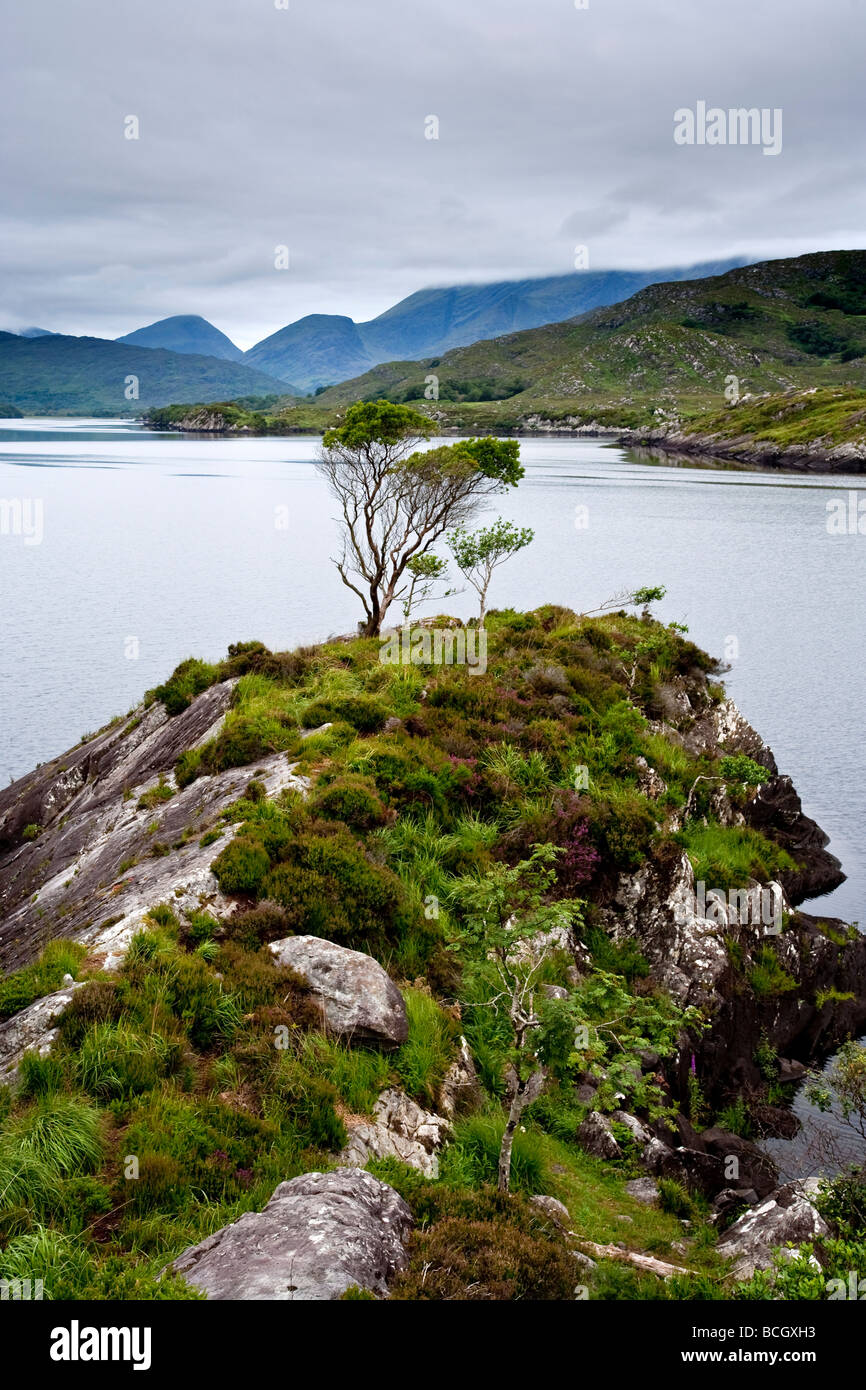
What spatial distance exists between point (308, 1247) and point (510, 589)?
64967 millimetres

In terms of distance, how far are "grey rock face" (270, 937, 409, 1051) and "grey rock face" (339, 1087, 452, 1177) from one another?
0.87 m

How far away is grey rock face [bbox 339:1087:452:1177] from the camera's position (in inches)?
427

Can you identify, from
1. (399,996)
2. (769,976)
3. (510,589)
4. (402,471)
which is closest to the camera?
(399,996)

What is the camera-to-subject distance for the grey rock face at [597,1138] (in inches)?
551

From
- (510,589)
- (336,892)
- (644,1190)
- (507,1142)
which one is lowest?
(644,1190)

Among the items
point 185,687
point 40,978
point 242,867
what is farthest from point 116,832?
point 40,978

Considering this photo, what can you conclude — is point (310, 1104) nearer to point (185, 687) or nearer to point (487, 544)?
point (185, 687)

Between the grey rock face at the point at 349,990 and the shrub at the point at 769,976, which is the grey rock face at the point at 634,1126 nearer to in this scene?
the grey rock face at the point at 349,990

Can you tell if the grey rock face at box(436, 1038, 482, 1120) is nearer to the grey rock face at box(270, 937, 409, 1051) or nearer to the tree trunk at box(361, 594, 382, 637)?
the grey rock face at box(270, 937, 409, 1051)

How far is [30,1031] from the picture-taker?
1114 centimetres

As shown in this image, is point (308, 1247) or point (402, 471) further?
point (402, 471)

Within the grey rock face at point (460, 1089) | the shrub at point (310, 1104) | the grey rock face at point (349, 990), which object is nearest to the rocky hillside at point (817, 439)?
the grey rock face at point (460, 1089)
